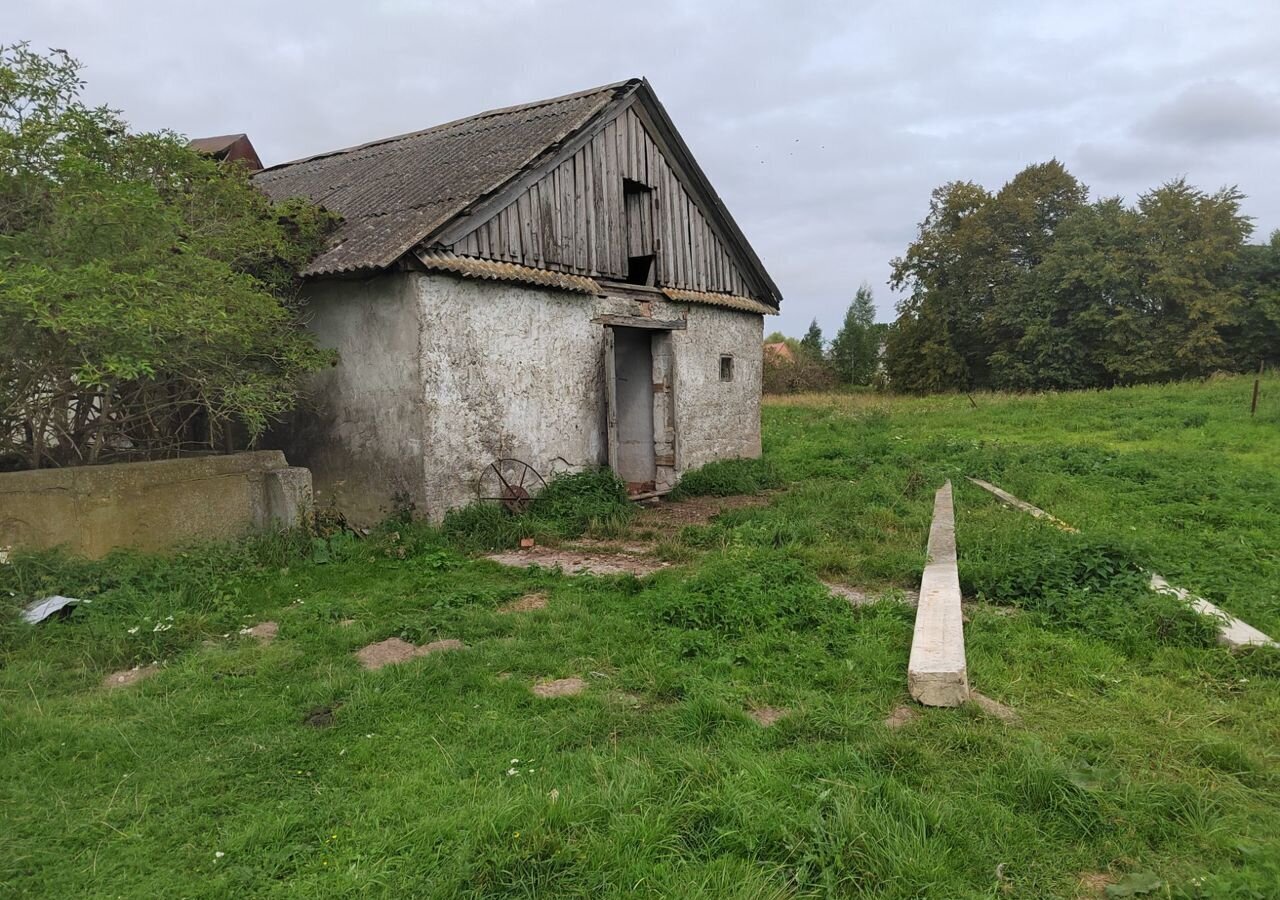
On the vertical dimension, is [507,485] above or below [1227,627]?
above

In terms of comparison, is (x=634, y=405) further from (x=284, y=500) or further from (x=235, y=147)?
(x=235, y=147)

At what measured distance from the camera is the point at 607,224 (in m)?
10.5

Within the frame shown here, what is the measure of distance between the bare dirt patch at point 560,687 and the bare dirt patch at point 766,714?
99 cm

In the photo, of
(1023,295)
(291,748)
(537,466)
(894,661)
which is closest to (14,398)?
(291,748)

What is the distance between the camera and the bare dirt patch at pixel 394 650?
4.82m

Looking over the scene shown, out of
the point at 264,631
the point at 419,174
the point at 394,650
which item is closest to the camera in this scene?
the point at 394,650

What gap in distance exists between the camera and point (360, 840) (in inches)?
113

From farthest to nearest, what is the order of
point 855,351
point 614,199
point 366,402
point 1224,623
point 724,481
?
point 855,351
point 724,481
point 614,199
point 366,402
point 1224,623

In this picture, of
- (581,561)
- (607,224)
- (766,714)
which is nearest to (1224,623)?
(766,714)

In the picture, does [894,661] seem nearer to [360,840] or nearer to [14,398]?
[360,840]

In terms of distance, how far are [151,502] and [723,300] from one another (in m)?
8.79

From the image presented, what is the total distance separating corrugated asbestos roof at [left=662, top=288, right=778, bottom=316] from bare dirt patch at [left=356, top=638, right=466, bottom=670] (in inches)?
296

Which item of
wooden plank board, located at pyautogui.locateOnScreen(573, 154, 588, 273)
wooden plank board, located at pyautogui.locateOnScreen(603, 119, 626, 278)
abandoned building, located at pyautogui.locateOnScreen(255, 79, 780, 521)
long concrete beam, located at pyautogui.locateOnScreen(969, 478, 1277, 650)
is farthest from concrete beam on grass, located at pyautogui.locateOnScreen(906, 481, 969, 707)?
wooden plank board, located at pyautogui.locateOnScreen(603, 119, 626, 278)

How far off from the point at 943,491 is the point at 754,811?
776 centimetres
